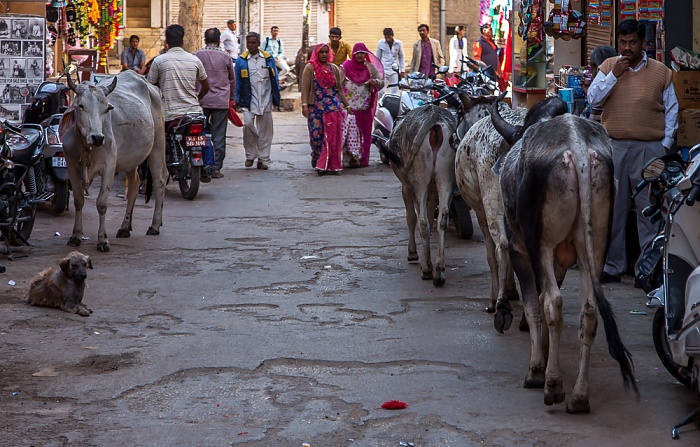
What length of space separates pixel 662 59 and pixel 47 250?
19.1 feet

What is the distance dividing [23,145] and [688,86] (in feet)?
20.0

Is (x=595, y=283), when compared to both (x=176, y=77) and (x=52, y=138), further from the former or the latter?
(x=176, y=77)

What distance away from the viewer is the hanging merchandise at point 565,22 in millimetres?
10250

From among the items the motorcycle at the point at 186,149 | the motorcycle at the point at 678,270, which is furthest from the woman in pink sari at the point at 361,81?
the motorcycle at the point at 678,270

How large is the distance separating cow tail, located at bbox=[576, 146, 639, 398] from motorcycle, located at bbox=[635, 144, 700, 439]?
0.28 m

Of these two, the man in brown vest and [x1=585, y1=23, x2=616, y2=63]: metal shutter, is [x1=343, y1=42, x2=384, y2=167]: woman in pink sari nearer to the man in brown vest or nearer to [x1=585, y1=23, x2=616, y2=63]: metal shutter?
[x1=585, y1=23, x2=616, y2=63]: metal shutter

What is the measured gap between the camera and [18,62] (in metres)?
14.1

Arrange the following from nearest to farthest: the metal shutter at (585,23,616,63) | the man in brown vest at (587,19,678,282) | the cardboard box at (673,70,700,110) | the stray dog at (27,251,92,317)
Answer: the stray dog at (27,251,92,317)
the man in brown vest at (587,19,678,282)
the cardboard box at (673,70,700,110)
the metal shutter at (585,23,616,63)

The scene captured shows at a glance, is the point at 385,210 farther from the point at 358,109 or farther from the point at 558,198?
the point at 558,198

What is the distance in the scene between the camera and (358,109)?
16000 millimetres

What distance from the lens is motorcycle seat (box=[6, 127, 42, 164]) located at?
9.69 meters

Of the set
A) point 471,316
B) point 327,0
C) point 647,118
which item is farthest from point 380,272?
point 327,0

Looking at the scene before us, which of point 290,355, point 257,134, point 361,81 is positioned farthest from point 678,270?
point 257,134

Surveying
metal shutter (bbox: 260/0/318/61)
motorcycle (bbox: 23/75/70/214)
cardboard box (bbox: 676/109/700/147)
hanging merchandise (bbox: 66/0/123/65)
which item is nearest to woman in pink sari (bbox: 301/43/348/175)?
motorcycle (bbox: 23/75/70/214)
